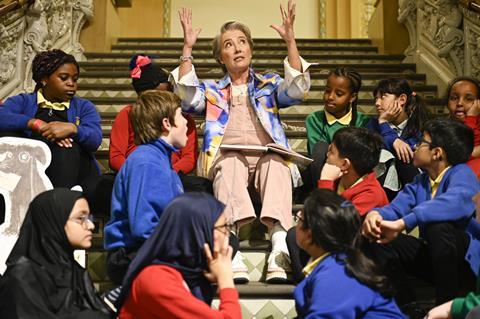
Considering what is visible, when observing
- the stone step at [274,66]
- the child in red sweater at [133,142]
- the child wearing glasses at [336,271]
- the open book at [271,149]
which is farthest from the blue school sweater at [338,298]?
the stone step at [274,66]

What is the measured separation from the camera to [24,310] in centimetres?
257

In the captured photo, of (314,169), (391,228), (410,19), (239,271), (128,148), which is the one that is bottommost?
(239,271)

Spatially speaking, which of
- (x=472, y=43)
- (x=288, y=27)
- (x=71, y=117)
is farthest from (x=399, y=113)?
(x=71, y=117)

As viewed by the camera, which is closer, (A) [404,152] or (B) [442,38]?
(A) [404,152]

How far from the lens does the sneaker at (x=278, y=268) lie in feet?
11.4

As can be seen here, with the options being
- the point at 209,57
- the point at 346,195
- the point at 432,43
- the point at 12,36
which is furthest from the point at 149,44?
the point at 346,195

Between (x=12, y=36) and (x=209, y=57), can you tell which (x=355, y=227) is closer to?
(x=12, y=36)

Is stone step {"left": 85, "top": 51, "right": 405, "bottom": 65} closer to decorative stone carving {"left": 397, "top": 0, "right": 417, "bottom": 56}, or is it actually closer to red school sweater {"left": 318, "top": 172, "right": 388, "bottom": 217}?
decorative stone carving {"left": 397, "top": 0, "right": 417, "bottom": 56}

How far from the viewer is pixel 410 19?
6.82 m

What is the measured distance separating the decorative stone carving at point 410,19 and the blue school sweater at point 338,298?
435cm

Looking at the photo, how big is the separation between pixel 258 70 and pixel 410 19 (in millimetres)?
1385

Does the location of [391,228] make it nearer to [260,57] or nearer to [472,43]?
[472,43]

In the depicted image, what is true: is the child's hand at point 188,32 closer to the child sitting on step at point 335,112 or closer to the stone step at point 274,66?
the child sitting on step at point 335,112

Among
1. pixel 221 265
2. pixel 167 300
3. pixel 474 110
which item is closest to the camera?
pixel 167 300
